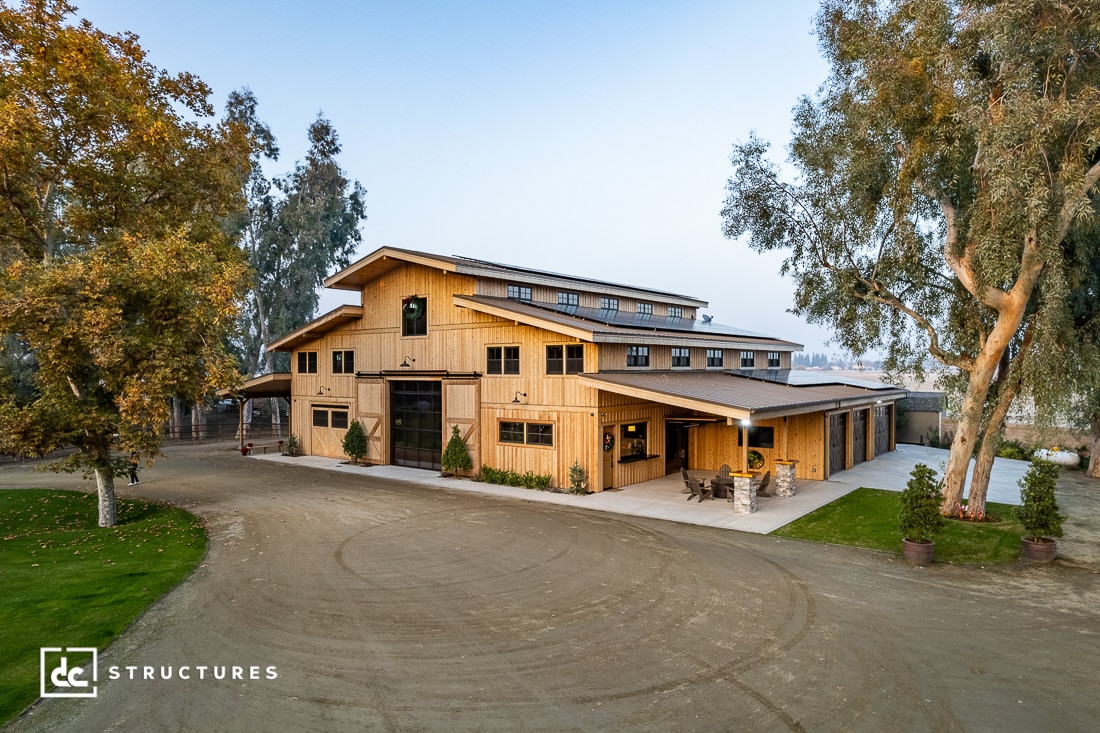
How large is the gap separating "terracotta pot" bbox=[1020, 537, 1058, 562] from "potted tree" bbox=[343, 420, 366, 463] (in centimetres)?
2194

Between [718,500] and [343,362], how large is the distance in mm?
17581

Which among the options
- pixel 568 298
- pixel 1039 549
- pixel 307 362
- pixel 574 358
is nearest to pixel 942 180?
pixel 1039 549

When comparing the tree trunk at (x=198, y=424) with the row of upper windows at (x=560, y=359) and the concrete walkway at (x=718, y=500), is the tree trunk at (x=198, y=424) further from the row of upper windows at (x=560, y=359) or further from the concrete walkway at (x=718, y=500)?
the concrete walkway at (x=718, y=500)

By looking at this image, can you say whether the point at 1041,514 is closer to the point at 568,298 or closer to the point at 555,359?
the point at 555,359

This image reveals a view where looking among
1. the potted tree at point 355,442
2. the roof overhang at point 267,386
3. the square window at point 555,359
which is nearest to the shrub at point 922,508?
the square window at point 555,359

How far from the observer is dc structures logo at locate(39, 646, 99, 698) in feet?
21.4

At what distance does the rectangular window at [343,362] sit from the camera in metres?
25.5

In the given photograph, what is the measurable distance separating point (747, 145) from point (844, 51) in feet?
10.8

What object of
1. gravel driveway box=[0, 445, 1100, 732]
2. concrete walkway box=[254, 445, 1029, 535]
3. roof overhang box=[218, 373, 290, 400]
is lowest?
concrete walkway box=[254, 445, 1029, 535]

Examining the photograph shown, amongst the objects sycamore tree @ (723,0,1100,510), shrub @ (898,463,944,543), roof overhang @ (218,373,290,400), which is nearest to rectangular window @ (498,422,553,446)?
sycamore tree @ (723,0,1100,510)

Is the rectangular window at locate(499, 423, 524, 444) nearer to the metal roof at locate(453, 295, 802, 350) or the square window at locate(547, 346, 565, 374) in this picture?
the square window at locate(547, 346, 565, 374)

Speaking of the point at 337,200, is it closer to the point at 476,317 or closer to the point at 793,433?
the point at 476,317

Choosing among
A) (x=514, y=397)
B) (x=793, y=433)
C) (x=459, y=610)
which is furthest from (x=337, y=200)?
(x=459, y=610)

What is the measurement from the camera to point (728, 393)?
17.5m
